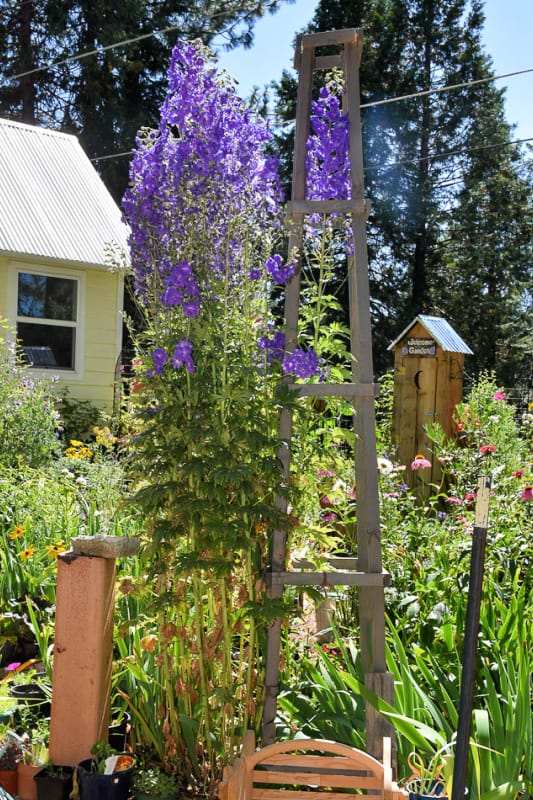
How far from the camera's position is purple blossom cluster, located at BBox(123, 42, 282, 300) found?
267cm

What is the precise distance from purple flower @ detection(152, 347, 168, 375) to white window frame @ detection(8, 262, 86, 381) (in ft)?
29.9

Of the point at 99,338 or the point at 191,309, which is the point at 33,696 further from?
the point at 99,338

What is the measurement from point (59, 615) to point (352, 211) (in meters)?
1.70

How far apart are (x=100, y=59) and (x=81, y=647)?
715 inches

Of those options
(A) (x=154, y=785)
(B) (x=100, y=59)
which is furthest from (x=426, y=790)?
(B) (x=100, y=59)

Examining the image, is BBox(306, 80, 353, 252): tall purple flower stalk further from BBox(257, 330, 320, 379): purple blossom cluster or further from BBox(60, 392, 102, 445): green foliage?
BBox(60, 392, 102, 445): green foliage

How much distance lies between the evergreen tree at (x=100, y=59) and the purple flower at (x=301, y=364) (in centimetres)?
1658

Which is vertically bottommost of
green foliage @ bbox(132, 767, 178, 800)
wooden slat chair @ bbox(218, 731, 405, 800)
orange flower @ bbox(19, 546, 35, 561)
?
green foliage @ bbox(132, 767, 178, 800)

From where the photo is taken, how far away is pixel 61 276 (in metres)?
11.8

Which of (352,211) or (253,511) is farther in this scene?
(352,211)

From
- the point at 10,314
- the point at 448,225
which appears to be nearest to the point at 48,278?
the point at 10,314

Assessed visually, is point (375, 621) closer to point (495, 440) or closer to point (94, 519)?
point (94, 519)

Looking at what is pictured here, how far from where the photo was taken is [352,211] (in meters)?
3.04

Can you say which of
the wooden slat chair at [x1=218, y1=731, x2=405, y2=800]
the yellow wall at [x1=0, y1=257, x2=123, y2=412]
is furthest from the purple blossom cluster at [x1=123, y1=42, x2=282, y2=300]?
the yellow wall at [x1=0, y1=257, x2=123, y2=412]
